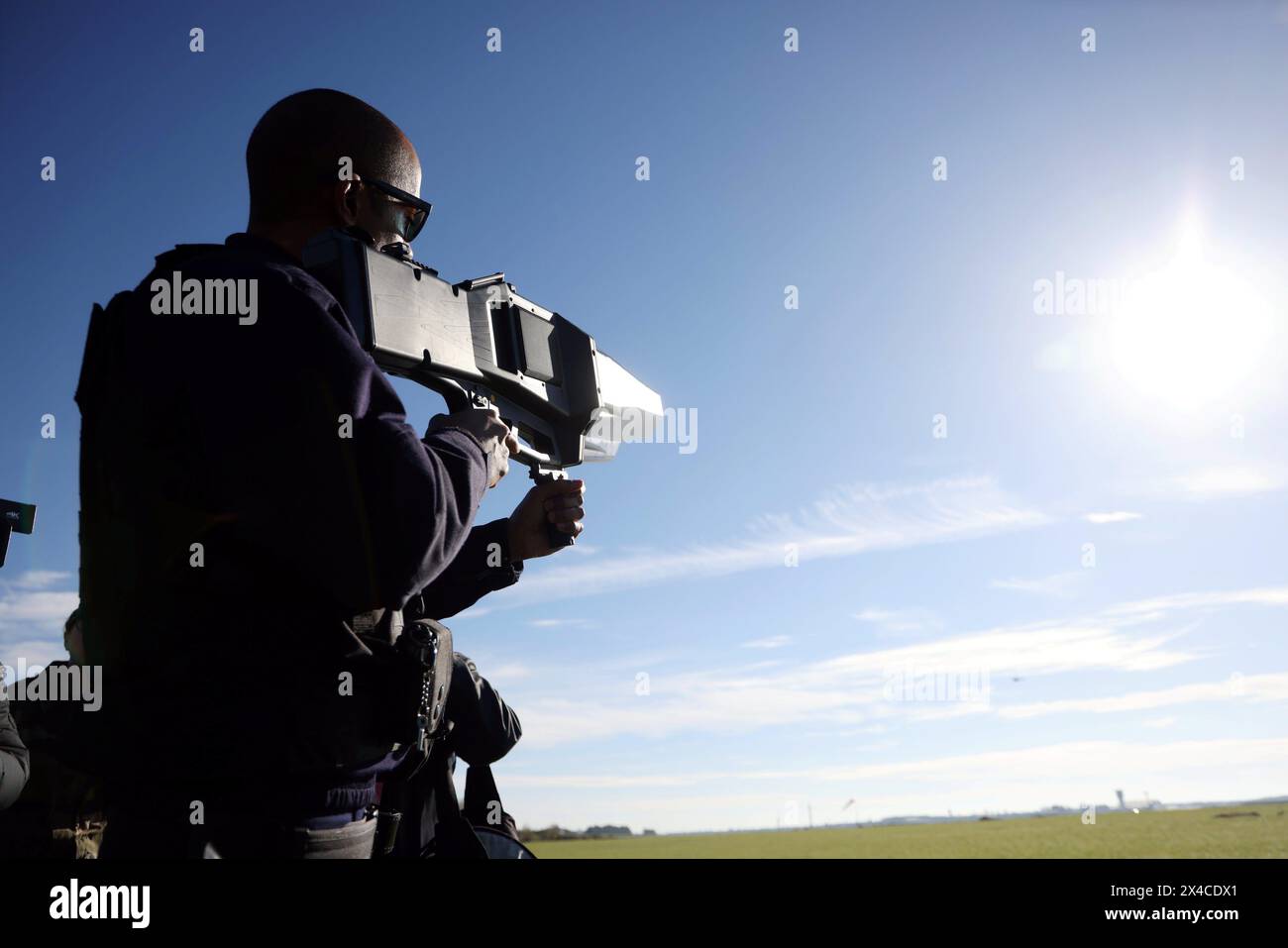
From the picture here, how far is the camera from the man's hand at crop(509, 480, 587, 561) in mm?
3539

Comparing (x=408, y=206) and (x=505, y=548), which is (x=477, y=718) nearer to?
(x=505, y=548)

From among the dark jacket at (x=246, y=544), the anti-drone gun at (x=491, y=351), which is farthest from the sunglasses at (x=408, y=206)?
the dark jacket at (x=246, y=544)

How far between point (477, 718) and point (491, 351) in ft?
4.42

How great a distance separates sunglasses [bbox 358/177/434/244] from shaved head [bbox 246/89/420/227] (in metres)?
0.03

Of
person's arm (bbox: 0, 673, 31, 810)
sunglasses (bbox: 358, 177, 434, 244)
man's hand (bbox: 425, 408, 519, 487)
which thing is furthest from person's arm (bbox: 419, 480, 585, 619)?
person's arm (bbox: 0, 673, 31, 810)

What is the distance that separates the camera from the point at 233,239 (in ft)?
8.24

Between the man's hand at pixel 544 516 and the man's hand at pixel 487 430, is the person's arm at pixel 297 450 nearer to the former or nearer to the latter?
the man's hand at pixel 487 430

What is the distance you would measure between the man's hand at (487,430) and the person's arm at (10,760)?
3243 millimetres

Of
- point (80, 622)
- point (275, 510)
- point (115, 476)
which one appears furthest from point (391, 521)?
point (80, 622)

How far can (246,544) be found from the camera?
2.02m

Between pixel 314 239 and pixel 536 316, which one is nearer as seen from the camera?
pixel 314 239

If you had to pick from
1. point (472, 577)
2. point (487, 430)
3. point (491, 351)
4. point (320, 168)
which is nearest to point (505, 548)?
point (472, 577)
